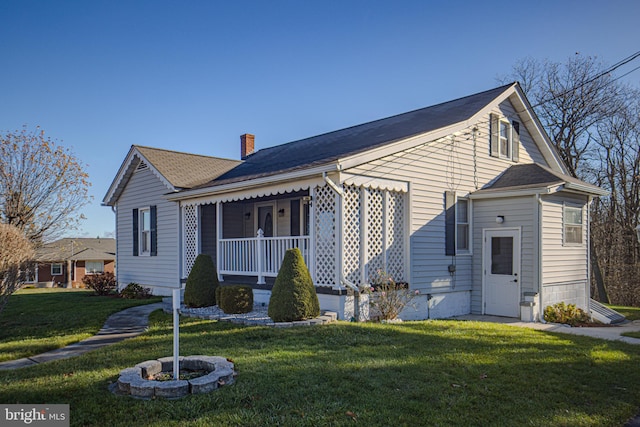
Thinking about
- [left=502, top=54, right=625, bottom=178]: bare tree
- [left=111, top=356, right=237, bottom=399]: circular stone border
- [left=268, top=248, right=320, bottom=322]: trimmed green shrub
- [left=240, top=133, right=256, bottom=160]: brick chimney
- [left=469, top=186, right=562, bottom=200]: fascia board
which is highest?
[left=502, top=54, right=625, bottom=178]: bare tree

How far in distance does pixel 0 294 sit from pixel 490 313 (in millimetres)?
11150

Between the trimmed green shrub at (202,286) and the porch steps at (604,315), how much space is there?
35.7 feet

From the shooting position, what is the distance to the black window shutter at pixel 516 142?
568 inches

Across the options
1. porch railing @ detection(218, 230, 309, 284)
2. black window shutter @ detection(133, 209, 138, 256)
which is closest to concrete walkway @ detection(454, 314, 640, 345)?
porch railing @ detection(218, 230, 309, 284)

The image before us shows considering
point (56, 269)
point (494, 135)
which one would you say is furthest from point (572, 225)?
point (56, 269)

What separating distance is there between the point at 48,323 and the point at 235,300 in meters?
4.28

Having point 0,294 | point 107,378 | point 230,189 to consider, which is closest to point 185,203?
point 230,189

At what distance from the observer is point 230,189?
39.4ft

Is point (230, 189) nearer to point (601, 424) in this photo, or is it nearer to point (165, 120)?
point (165, 120)

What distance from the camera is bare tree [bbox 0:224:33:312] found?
8.80 meters

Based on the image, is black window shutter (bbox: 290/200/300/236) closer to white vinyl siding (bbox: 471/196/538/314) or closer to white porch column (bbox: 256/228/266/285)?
white porch column (bbox: 256/228/266/285)

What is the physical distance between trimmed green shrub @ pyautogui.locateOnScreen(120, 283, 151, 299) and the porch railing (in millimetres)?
4094

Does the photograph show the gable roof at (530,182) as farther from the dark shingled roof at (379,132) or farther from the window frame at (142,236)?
the window frame at (142,236)

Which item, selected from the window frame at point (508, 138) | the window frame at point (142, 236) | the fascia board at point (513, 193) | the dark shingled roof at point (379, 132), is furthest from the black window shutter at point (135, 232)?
the window frame at point (508, 138)
